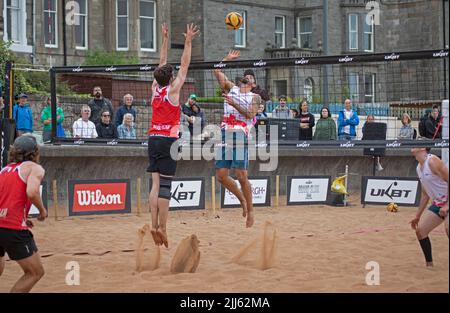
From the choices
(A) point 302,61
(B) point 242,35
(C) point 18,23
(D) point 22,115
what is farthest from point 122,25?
(A) point 302,61

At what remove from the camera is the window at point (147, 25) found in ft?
118

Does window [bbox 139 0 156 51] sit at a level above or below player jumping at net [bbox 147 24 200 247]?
above

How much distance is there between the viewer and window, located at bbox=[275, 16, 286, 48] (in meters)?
43.5

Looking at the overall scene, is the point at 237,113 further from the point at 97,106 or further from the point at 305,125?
the point at 305,125

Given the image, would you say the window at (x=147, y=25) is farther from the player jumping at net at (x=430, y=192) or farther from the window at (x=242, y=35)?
the player jumping at net at (x=430, y=192)

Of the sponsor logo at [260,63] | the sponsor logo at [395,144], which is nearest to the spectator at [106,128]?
the sponsor logo at [260,63]

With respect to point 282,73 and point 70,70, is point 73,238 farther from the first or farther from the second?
point 282,73

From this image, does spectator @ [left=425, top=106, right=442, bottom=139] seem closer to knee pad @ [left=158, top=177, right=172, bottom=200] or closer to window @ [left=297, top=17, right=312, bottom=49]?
knee pad @ [left=158, top=177, right=172, bottom=200]

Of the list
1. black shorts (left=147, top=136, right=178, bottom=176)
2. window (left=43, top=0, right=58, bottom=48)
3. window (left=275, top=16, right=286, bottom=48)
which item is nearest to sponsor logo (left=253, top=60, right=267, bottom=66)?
black shorts (left=147, top=136, right=178, bottom=176)

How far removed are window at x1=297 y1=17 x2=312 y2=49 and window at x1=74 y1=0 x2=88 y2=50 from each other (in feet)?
47.5

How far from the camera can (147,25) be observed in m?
36.2

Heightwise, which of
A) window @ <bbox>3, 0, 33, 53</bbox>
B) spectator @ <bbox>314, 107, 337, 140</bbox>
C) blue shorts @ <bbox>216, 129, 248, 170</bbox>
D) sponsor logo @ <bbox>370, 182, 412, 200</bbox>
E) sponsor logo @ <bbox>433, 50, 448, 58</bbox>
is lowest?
sponsor logo @ <bbox>370, 182, 412, 200</bbox>

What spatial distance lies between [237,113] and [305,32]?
34.1 m
